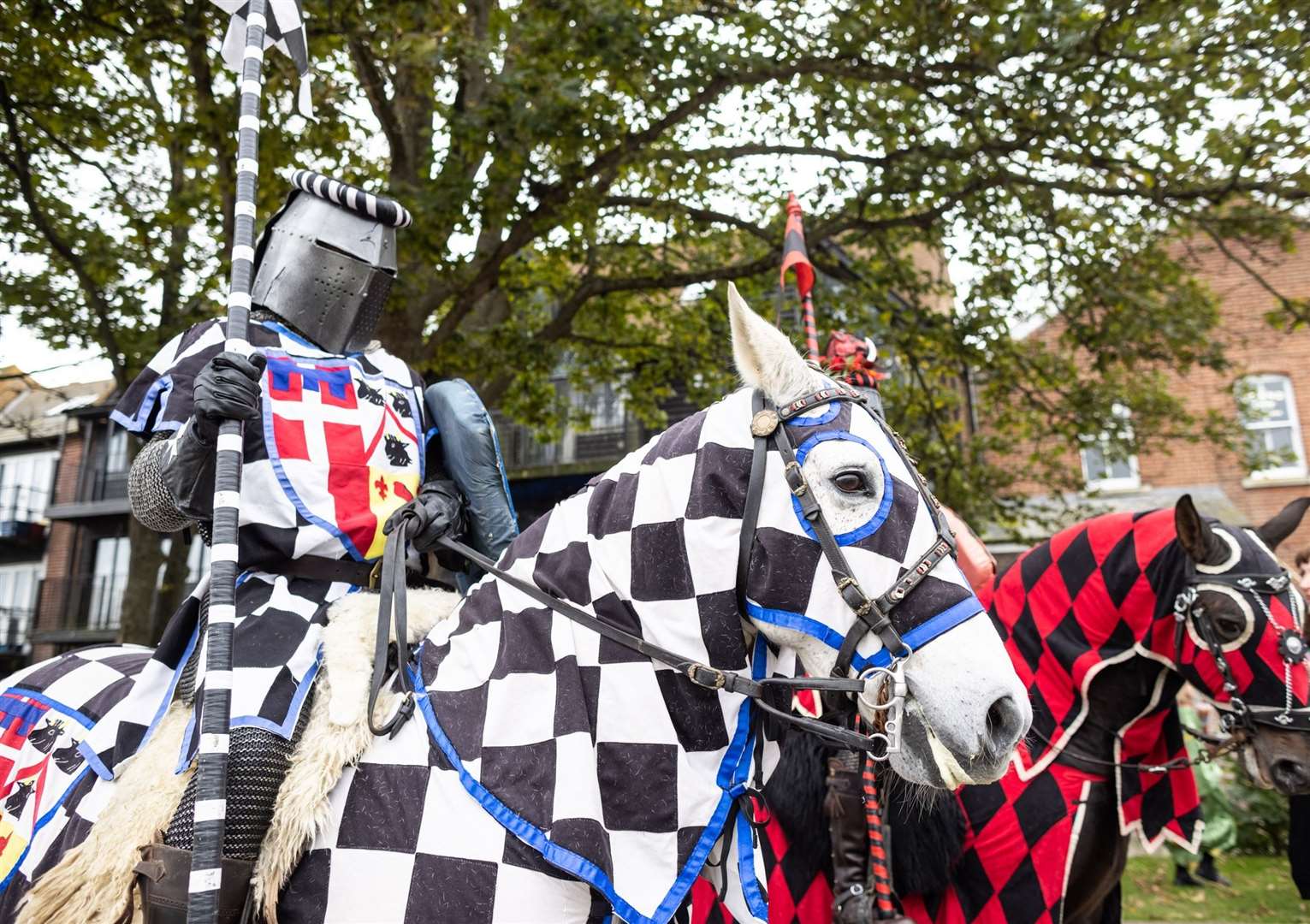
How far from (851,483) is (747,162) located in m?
8.38

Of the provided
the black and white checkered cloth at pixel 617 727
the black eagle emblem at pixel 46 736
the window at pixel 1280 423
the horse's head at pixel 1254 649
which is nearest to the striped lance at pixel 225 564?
the black and white checkered cloth at pixel 617 727

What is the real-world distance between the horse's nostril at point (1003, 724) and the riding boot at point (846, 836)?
4.52ft

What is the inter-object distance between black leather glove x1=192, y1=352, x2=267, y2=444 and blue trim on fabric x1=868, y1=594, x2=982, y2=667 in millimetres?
1585

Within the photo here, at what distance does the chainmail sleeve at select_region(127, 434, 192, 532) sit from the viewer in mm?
2553

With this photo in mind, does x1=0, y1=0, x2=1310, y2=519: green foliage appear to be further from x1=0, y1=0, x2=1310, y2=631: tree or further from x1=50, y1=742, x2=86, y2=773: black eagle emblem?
x1=50, y1=742, x2=86, y2=773: black eagle emblem

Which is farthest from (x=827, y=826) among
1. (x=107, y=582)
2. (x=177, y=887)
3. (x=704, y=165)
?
(x=107, y=582)

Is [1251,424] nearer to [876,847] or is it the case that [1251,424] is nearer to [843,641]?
[876,847]

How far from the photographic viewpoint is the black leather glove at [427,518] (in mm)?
2543

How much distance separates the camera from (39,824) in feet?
8.59

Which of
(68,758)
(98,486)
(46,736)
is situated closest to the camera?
(68,758)

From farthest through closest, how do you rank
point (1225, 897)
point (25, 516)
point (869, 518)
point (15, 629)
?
point (25, 516) → point (15, 629) → point (1225, 897) → point (869, 518)

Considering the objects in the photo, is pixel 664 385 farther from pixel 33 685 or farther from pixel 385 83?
pixel 33 685

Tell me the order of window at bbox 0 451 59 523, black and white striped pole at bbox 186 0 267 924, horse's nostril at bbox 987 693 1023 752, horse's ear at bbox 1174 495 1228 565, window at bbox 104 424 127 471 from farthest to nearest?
window at bbox 0 451 59 523, window at bbox 104 424 127 471, horse's ear at bbox 1174 495 1228 565, black and white striped pole at bbox 186 0 267 924, horse's nostril at bbox 987 693 1023 752

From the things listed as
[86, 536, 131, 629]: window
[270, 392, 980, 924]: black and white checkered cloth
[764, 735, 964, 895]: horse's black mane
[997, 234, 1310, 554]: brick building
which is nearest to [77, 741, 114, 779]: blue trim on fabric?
[270, 392, 980, 924]: black and white checkered cloth
